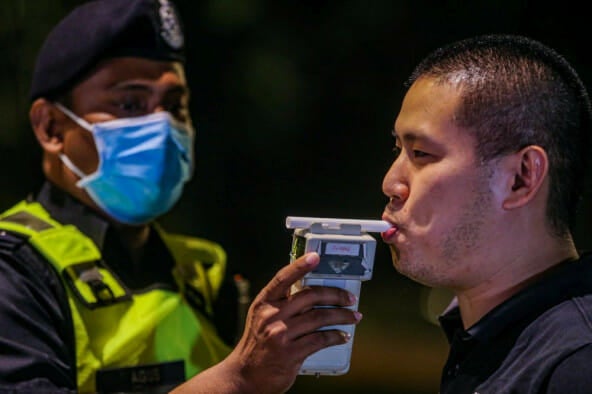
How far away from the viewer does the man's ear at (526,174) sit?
1.25 meters

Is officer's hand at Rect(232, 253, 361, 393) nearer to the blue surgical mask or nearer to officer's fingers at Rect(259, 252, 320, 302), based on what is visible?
officer's fingers at Rect(259, 252, 320, 302)

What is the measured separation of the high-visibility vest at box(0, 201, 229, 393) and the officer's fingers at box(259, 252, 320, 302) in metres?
0.81

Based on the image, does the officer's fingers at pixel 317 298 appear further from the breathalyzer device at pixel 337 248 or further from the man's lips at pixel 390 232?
the man's lips at pixel 390 232

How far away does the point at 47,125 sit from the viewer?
7.06 ft

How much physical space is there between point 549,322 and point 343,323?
309 mm

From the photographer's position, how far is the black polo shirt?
108cm

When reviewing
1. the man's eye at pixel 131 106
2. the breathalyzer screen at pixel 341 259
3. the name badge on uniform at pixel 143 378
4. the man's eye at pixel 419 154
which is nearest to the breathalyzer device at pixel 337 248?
the breathalyzer screen at pixel 341 259

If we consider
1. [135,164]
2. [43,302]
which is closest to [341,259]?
[43,302]

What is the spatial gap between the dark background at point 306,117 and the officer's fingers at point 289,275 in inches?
40.7

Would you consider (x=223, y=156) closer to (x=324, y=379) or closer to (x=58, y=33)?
(x=58, y=33)

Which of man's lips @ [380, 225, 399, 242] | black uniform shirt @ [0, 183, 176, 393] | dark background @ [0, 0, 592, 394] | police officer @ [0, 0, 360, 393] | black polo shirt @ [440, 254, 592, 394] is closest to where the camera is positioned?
black polo shirt @ [440, 254, 592, 394]

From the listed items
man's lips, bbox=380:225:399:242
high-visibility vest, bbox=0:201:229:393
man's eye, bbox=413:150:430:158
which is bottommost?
high-visibility vest, bbox=0:201:229:393

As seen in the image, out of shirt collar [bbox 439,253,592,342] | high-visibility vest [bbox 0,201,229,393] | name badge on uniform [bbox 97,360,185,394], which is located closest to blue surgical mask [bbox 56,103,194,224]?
high-visibility vest [bbox 0,201,229,393]

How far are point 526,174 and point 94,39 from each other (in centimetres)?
124
